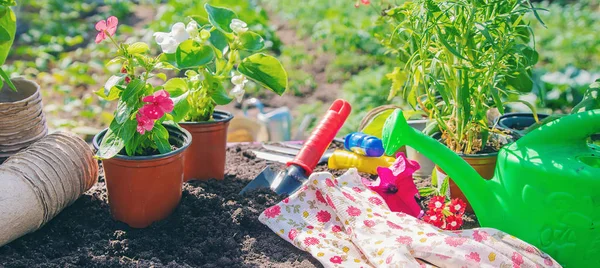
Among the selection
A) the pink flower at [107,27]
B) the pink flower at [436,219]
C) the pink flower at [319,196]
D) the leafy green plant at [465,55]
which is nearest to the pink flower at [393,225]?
the pink flower at [436,219]

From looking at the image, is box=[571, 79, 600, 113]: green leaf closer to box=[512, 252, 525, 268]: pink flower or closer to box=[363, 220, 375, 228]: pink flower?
box=[512, 252, 525, 268]: pink flower

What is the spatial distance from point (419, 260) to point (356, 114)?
223cm

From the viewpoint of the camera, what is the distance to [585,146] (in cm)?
168

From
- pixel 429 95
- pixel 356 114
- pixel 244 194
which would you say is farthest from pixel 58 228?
pixel 356 114

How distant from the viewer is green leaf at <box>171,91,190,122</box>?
6.15ft

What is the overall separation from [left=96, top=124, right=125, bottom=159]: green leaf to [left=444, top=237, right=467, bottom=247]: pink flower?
835mm

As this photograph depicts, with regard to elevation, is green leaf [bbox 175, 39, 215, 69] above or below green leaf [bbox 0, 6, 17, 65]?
below

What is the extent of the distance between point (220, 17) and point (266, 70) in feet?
0.69

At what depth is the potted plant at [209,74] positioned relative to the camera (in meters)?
1.86

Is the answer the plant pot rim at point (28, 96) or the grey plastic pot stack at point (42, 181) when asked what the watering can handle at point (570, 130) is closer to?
the grey plastic pot stack at point (42, 181)

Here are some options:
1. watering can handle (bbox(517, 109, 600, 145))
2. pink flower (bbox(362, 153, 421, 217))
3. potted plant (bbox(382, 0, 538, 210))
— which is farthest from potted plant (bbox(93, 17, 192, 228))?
watering can handle (bbox(517, 109, 600, 145))

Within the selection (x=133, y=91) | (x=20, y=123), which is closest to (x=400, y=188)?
(x=133, y=91)

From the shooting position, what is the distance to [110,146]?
172cm

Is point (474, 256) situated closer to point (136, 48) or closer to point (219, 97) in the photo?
point (219, 97)
